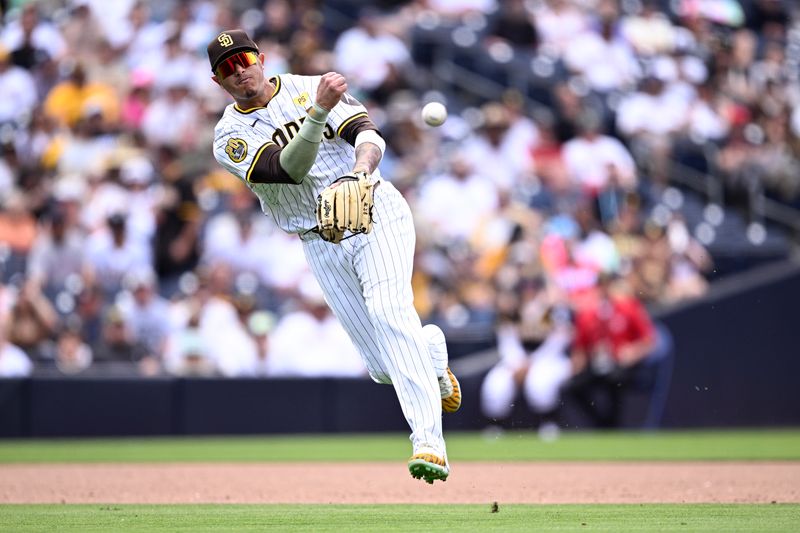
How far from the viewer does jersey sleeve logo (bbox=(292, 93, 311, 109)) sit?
21.2 ft

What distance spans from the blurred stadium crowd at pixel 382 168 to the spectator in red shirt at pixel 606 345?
12 cm

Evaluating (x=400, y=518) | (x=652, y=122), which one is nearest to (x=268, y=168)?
(x=400, y=518)

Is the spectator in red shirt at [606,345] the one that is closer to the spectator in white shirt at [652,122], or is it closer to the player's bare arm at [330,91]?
the spectator in white shirt at [652,122]

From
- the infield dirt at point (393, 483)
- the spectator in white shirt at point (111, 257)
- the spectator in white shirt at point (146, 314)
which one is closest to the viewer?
the infield dirt at point (393, 483)

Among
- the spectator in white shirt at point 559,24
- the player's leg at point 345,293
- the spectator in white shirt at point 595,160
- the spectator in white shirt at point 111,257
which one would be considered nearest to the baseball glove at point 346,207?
the player's leg at point 345,293

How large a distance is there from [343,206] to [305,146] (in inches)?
14.8

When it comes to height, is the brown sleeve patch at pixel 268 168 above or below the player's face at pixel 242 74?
below

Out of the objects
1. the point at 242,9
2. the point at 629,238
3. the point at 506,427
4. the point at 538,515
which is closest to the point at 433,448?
the point at 538,515

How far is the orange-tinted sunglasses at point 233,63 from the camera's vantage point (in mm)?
6203

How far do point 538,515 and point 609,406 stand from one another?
6542 mm

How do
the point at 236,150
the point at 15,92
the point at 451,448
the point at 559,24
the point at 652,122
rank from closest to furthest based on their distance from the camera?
1. the point at 236,150
2. the point at 451,448
3. the point at 15,92
4. the point at 652,122
5. the point at 559,24

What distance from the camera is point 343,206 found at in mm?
5754

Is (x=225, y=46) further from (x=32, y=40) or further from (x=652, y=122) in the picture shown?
(x=652, y=122)

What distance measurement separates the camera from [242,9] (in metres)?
16.7
